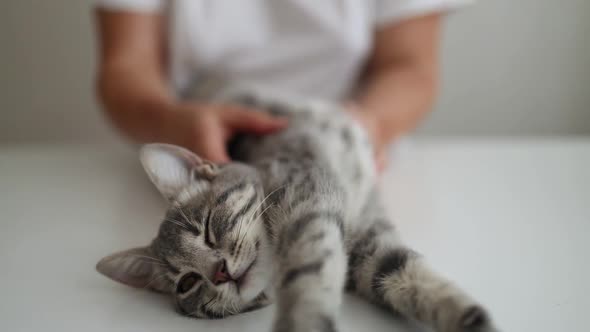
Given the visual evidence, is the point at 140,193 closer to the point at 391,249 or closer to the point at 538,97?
the point at 391,249

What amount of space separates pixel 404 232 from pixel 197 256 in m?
0.32

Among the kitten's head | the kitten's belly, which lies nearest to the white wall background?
the kitten's belly

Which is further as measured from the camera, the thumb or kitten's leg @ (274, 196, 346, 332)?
the thumb

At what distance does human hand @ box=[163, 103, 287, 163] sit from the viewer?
67 cm

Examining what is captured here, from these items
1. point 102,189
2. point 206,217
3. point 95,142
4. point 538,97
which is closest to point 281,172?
point 206,217

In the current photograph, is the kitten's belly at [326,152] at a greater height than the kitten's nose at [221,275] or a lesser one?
greater

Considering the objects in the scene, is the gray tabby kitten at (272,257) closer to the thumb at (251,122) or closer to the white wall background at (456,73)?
the thumb at (251,122)

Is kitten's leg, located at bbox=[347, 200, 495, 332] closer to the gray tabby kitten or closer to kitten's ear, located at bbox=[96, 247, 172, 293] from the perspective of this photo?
the gray tabby kitten

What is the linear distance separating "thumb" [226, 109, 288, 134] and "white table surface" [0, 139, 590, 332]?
0.59ft

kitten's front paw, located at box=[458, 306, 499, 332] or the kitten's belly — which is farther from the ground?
the kitten's belly

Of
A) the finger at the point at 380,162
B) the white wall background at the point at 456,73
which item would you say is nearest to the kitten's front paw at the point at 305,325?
the finger at the point at 380,162

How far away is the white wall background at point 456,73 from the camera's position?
134 centimetres

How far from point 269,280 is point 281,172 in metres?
0.17

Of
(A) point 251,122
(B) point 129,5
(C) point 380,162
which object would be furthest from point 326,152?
(B) point 129,5
